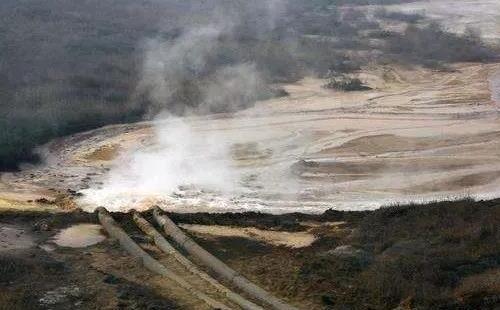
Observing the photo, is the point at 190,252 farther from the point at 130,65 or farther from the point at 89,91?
the point at 130,65

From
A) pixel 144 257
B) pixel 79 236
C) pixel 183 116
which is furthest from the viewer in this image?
pixel 183 116

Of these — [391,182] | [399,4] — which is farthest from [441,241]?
[399,4]

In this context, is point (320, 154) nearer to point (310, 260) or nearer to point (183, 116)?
point (183, 116)

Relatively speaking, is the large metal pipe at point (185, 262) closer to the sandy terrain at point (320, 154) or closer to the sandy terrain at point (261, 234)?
the sandy terrain at point (261, 234)

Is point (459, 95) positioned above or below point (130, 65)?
below

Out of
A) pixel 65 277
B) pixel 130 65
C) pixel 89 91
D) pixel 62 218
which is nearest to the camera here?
pixel 65 277

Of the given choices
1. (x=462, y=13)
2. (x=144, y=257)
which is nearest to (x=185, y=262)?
(x=144, y=257)

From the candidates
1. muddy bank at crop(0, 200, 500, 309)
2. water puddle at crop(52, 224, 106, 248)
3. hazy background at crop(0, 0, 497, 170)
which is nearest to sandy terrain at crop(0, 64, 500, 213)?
hazy background at crop(0, 0, 497, 170)
